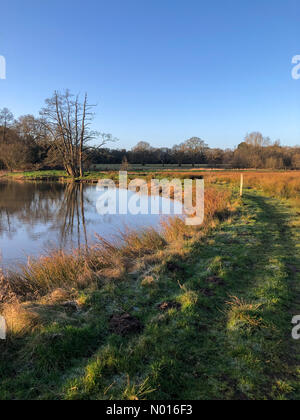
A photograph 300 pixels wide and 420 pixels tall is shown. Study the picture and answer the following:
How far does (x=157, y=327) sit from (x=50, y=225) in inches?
332

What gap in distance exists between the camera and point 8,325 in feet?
10.7

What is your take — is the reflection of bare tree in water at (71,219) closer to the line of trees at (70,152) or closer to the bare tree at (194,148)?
the line of trees at (70,152)

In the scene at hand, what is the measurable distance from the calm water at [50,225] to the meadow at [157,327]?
201 cm

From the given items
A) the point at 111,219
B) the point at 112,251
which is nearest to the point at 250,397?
the point at 112,251

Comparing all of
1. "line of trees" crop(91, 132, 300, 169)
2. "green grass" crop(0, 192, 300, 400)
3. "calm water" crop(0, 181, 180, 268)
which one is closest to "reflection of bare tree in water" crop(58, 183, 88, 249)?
"calm water" crop(0, 181, 180, 268)

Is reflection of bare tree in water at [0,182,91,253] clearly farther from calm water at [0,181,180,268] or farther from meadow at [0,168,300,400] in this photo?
meadow at [0,168,300,400]

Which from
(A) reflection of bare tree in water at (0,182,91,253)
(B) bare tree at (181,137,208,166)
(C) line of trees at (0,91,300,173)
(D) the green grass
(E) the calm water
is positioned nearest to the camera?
(D) the green grass

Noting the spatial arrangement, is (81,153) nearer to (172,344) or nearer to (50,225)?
(50,225)

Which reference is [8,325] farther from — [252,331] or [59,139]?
[59,139]

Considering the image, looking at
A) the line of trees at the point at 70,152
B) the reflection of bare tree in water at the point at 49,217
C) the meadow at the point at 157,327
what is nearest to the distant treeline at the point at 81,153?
the line of trees at the point at 70,152

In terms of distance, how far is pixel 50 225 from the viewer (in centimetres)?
1048

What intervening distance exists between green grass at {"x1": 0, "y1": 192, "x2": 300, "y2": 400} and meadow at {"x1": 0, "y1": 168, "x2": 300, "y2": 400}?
12 millimetres

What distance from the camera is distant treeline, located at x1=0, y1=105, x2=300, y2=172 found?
35.5m

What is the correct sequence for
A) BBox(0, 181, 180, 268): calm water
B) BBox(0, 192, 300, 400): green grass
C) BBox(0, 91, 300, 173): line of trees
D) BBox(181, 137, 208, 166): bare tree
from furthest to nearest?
BBox(181, 137, 208, 166): bare tree → BBox(0, 91, 300, 173): line of trees → BBox(0, 181, 180, 268): calm water → BBox(0, 192, 300, 400): green grass
